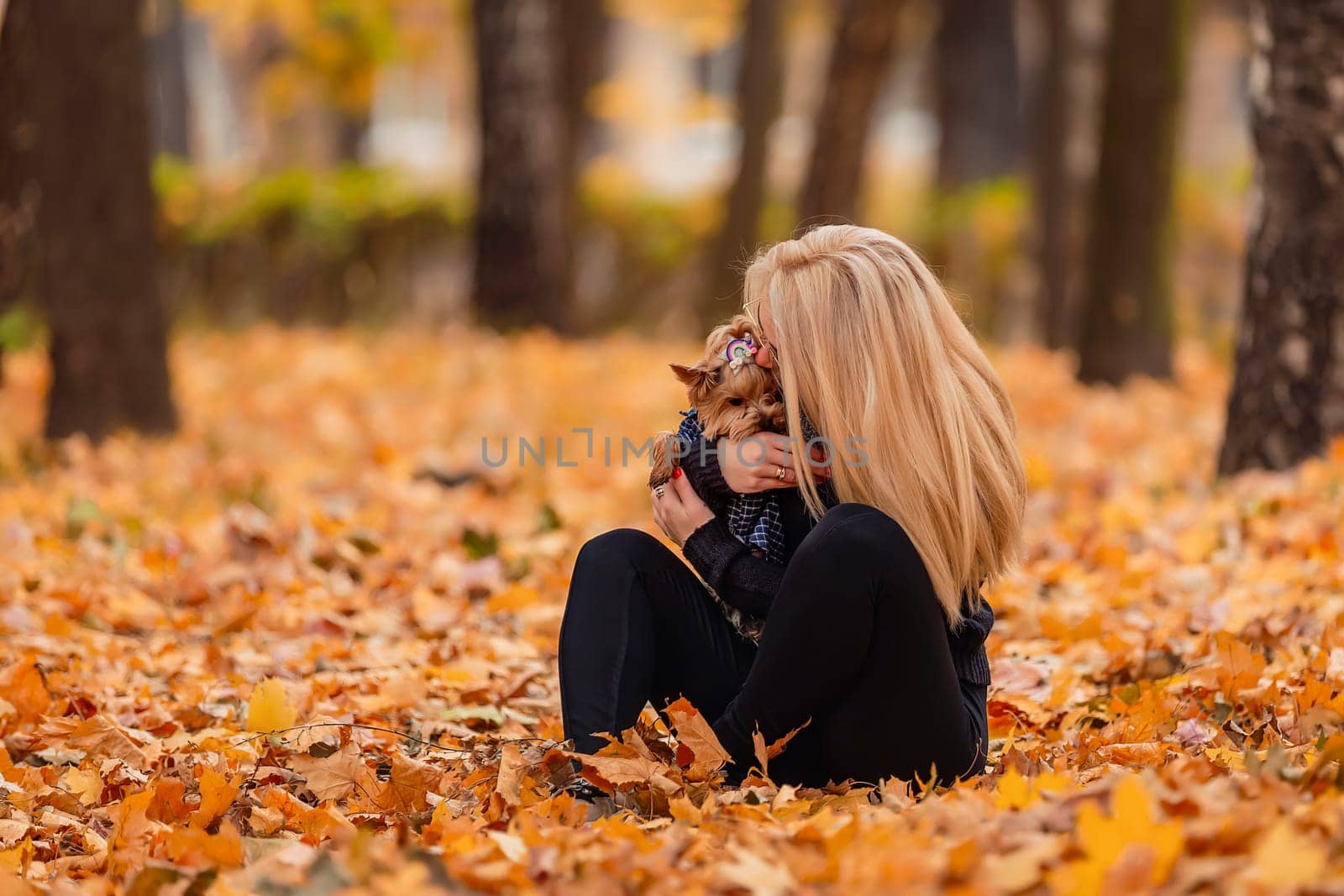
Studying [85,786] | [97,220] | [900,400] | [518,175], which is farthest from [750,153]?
[85,786]

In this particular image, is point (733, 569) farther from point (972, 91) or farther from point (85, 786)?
point (972, 91)

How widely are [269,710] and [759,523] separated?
1.21m

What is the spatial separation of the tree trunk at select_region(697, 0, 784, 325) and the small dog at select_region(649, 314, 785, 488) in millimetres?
9261

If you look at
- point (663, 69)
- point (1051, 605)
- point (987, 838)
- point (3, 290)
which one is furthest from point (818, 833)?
point (663, 69)

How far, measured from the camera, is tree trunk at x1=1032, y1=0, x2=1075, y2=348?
36.9 ft

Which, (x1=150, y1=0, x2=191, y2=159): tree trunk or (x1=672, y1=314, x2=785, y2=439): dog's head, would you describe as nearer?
(x1=672, y1=314, x2=785, y2=439): dog's head

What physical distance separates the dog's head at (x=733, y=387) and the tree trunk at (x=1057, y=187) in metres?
8.98

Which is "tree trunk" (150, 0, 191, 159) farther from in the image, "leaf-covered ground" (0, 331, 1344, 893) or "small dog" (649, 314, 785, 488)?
"small dog" (649, 314, 785, 488)

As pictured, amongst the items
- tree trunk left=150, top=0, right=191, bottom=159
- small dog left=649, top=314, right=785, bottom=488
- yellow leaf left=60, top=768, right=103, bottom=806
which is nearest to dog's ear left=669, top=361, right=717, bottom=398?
small dog left=649, top=314, right=785, bottom=488

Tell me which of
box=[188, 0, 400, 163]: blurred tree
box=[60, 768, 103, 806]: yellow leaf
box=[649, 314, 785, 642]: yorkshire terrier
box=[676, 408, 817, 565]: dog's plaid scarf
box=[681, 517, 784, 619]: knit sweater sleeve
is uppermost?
box=[188, 0, 400, 163]: blurred tree

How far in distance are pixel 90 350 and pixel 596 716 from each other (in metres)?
4.95

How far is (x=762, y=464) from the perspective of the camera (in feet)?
9.03

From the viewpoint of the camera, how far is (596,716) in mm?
2775

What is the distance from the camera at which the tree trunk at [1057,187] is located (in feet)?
36.9
